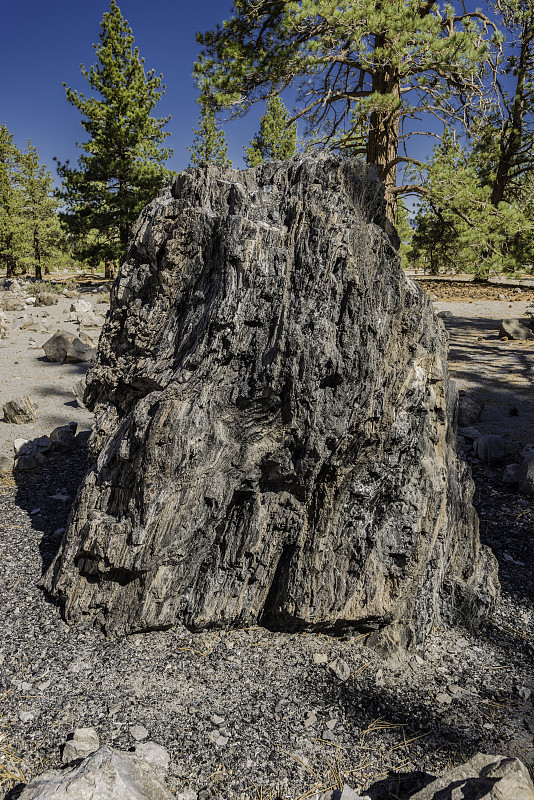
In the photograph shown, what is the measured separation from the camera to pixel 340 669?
8.39ft

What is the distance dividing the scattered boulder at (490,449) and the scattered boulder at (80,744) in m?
4.47

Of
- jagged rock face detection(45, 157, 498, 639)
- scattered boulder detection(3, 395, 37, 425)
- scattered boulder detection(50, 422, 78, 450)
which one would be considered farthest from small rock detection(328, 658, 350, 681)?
scattered boulder detection(3, 395, 37, 425)

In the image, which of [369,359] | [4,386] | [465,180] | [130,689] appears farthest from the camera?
[465,180]

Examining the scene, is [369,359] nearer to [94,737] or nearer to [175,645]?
[175,645]

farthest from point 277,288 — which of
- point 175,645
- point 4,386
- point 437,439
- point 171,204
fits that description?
point 4,386

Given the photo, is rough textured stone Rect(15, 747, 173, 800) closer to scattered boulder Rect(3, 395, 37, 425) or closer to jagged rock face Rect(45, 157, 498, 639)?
jagged rock face Rect(45, 157, 498, 639)

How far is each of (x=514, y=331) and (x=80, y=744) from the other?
38.7 ft

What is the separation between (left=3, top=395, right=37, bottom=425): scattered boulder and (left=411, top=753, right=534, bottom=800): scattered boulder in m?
5.88

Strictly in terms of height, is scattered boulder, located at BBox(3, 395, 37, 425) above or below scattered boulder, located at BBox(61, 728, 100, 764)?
above

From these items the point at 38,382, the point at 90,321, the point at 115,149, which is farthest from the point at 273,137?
the point at 38,382

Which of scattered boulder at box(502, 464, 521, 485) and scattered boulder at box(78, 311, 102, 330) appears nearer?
scattered boulder at box(502, 464, 521, 485)

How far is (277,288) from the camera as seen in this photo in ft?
8.33

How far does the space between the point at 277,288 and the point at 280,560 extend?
1.50m

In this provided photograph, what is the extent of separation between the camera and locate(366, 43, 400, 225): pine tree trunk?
364 inches
